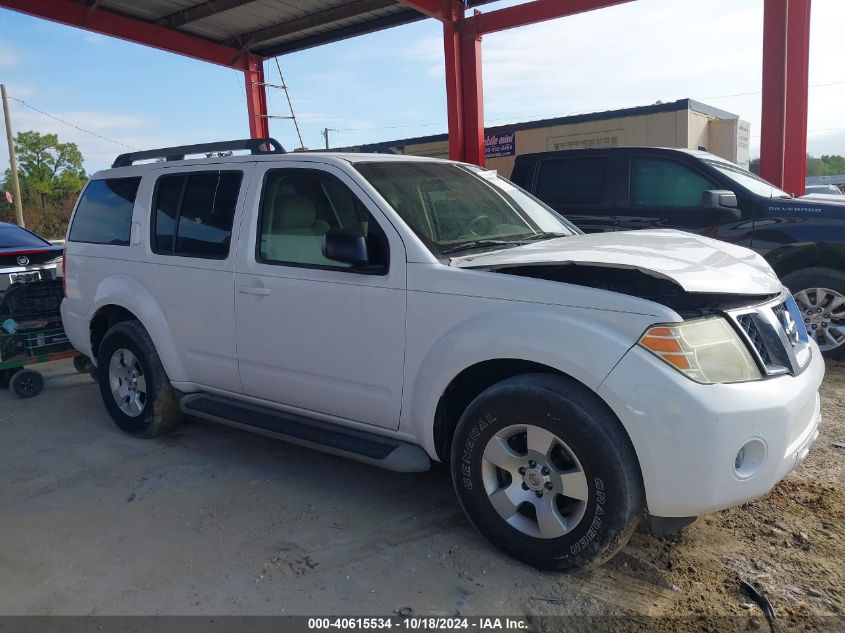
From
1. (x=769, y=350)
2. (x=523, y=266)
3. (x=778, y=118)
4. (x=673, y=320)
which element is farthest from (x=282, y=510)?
(x=778, y=118)

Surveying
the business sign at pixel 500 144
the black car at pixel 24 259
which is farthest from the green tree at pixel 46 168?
the black car at pixel 24 259

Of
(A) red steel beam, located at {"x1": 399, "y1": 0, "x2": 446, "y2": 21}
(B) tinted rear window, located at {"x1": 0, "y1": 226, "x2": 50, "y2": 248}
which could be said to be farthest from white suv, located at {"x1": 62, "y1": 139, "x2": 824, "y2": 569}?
(A) red steel beam, located at {"x1": 399, "y1": 0, "x2": 446, "y2": 21}

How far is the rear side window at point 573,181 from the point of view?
7.38m

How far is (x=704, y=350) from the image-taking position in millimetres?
2799

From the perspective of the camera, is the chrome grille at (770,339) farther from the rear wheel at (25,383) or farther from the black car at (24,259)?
the black car at (24,259)

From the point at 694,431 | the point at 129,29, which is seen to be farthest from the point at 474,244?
the point at 129,29

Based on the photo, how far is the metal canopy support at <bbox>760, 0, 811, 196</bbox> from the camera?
9.39m

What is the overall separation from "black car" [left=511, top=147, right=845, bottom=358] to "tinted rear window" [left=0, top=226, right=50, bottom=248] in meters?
5.22

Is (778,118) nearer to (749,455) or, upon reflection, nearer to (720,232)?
(720,232)

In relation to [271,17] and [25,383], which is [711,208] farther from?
[271,17]

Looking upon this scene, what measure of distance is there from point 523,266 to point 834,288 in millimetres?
4508

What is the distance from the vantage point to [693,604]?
287 centimetres

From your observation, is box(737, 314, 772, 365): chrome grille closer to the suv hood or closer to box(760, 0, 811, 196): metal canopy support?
the suv hood

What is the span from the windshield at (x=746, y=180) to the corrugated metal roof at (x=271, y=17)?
6182 millimetres
